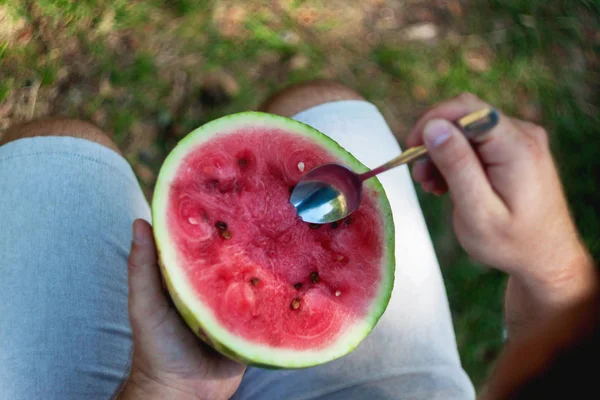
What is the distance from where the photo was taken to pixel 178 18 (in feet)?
7.51

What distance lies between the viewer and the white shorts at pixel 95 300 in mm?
1435

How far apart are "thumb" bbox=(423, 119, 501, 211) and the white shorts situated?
1.59 feet

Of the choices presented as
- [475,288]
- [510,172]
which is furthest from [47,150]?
[475,288]

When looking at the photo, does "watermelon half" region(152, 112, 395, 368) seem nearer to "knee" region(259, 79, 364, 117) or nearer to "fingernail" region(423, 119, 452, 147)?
"fingernail" region(423, 119, 452, 147)

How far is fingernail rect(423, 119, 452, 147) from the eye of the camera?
3.59 ft

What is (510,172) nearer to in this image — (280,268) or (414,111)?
(280,268)

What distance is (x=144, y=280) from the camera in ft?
3.95

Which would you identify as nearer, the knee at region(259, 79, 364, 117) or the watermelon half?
the watermelon half

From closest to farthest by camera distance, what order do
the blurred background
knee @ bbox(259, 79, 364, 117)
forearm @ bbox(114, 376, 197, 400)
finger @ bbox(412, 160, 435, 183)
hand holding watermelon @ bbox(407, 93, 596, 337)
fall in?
1. hand holding watermelon @ bbox(407, 93, 596, 337)
2. forearm @ bbox(114, 376, 197, 400)
3. finger @ bbox(412, 160, 435, 183)
4. knee @ bbox(259, 79, 364, 117)
5. the blurred background

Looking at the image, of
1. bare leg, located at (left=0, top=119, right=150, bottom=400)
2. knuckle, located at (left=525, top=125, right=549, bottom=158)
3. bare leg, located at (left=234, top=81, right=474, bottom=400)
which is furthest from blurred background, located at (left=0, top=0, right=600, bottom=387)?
knuckle, located at (left=525, top=125, right=549, bottom=158)

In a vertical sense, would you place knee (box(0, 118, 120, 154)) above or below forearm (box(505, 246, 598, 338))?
above

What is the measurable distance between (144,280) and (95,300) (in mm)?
416

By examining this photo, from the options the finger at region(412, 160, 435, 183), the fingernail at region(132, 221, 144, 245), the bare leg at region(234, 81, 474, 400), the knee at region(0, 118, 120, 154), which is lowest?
the bare leg at region(234, 81, 474, 400)

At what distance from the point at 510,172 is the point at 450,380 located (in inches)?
28.9
